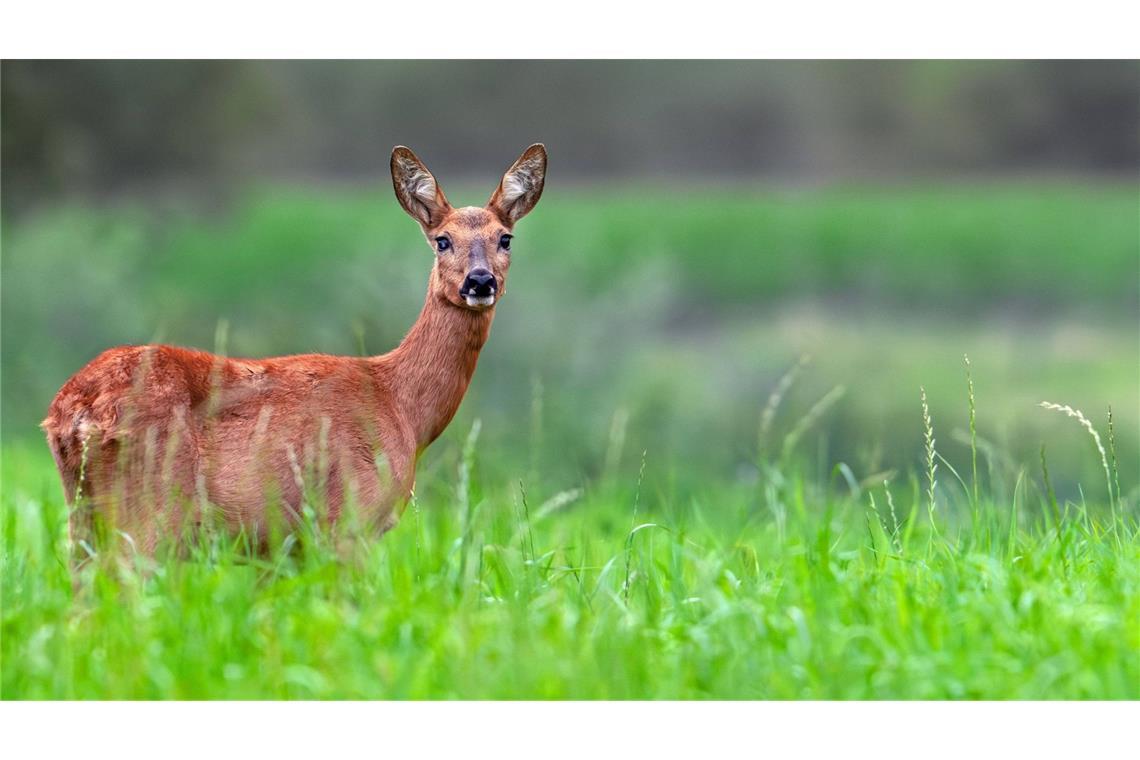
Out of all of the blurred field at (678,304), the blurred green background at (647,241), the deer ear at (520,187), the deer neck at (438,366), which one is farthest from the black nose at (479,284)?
the blurred green background at (647,241)

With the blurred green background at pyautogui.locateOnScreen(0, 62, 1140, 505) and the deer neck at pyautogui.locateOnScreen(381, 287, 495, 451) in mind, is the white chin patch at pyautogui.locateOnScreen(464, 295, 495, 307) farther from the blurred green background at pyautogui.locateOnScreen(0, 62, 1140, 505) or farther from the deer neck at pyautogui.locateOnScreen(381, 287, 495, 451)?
the blurred green background at pyautogui.locateOnScreen(0, 62, 1140, 505)

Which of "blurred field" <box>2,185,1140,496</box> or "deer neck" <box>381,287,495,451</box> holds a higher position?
"blurred field" <box>2,185,1140,496</box>

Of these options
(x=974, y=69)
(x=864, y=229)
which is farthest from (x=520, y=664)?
(x=974, y=69)

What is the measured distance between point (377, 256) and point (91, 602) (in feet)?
21.7

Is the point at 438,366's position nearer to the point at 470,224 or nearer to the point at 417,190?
the point at 470,224

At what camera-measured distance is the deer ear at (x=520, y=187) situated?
5.60m

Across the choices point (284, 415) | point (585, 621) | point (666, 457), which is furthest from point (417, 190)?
point (666, 457)

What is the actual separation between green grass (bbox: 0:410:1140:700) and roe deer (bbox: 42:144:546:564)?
20 centimetres

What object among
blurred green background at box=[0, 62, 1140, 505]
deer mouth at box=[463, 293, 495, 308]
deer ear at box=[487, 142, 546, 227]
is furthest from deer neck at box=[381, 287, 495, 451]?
blurred green background at box=[0, 62, 1140, 505]

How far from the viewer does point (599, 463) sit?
1016 centimetres

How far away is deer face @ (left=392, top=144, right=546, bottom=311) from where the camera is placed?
17.7 feet

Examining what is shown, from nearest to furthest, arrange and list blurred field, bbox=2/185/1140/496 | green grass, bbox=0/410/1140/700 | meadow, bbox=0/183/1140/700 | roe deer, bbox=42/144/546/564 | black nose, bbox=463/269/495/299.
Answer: green grass, bbox=0/410/1140/700 → meadow, bbox=0/183/1140/700 → roe deer, bbox=42/144/546/564 → black nose, bbox=463/269/495/299 → blurred field, bbox=2/185/1140/496

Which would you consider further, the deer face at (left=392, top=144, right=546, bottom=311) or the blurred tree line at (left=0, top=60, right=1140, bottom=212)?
the blurred tree line at (left=0, top=60, right=1140, bottom=212)

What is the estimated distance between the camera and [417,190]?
564 cm
